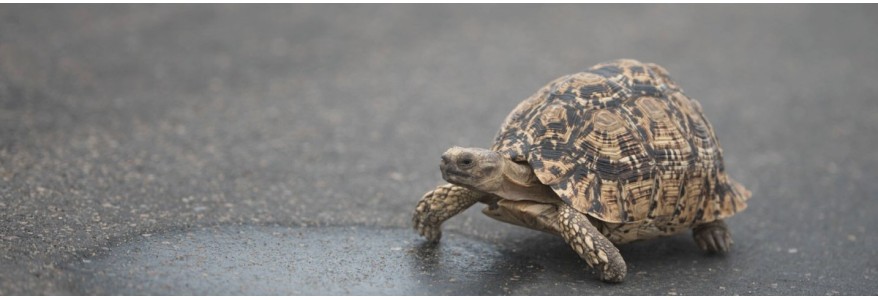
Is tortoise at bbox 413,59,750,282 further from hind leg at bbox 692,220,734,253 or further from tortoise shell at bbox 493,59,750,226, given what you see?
hind leg at bbox 692,220,734,253

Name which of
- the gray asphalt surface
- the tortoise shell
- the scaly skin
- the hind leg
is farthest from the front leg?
the hind leg

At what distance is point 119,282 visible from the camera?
4.24 metres

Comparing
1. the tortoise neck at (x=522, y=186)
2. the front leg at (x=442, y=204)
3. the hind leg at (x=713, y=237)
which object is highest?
the tortoise neck at (x=522, y=186)

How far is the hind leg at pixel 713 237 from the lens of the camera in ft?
18.3

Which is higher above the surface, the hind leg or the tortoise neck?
the tortoise neck

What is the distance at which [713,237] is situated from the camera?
18.3ft

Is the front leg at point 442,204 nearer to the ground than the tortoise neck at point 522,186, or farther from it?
nearer to the ground

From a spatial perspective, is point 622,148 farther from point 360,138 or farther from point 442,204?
point 360,138

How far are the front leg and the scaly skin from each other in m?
0.55

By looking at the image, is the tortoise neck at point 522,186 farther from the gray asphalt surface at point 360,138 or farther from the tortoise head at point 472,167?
the gray asphalt surface at point 360,138

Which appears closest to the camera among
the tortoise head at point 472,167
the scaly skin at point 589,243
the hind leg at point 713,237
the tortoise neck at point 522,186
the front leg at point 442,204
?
the tortoise head at point 472,167

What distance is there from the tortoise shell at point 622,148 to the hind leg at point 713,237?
22 cm

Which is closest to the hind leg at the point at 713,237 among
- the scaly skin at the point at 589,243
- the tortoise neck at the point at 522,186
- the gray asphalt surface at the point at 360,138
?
the gray asphalt surface at the point at 360,138

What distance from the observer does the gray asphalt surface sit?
482 centimetres
